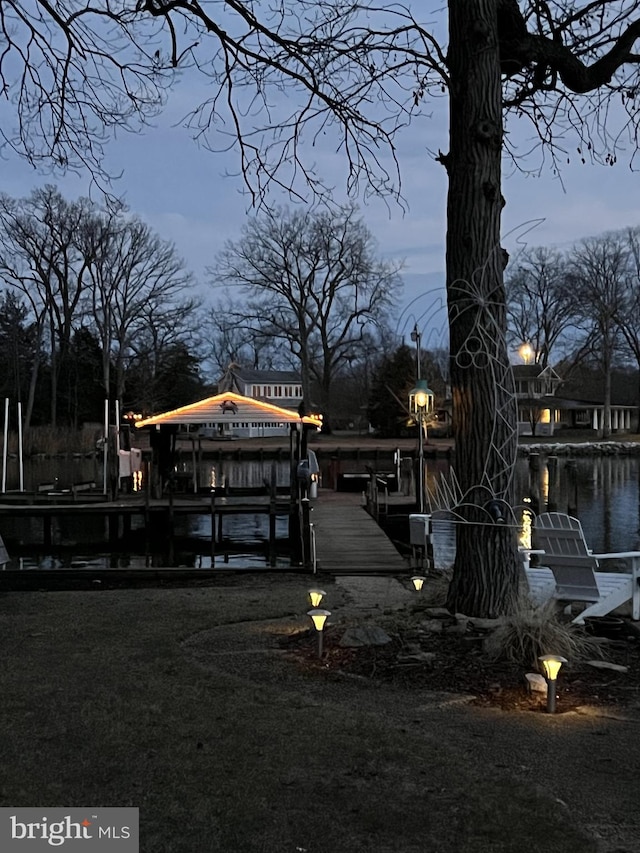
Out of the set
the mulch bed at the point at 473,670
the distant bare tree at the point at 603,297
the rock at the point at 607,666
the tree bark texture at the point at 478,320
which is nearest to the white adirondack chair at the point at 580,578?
the mulch bed at the point at 473,670

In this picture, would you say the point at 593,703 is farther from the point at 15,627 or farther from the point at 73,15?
the point at 73,15

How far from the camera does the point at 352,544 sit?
15250 mm

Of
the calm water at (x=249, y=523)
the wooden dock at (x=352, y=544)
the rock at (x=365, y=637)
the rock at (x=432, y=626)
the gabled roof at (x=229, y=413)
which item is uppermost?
the gabled roof at (x=229, y=413)

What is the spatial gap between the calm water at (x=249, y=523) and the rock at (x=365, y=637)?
906 centimetres

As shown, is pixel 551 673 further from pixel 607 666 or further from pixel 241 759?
pixel 241 759

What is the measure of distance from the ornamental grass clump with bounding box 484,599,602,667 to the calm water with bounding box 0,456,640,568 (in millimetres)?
9853

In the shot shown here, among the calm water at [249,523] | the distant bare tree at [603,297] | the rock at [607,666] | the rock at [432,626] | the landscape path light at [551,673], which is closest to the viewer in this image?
the landscape path light at [551,673]

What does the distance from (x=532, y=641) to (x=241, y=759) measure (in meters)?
2.50

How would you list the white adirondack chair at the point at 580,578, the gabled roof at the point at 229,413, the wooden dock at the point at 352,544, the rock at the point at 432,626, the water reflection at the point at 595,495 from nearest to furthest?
the rock at the point at 432,626
the white adirondack chair at the point at 580,578
the wooden dock at the point at 352,544
the gabled roof at the point at 229,413
the water reflection at the point at 595,495

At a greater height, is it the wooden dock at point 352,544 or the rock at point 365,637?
the rock at point 365,637

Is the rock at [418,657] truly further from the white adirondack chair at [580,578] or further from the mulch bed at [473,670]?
the white adirondack chair at [580,578]

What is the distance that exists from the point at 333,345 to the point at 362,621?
191ft

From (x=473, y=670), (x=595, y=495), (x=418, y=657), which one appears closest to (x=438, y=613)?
(x=418, y=657)

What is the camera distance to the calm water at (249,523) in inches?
749
